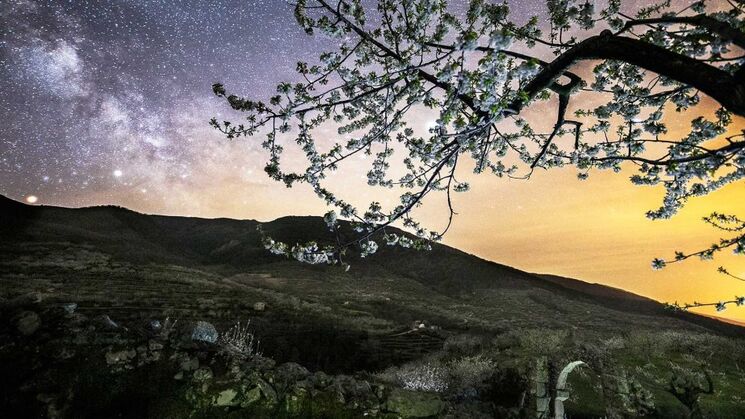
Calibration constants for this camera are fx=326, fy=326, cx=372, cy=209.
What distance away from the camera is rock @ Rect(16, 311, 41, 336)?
5020 mm

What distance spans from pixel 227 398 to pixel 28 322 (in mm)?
3307

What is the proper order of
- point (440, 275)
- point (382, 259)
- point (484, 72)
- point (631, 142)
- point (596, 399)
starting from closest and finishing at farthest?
point (484, 72) → point (631, 142) → point (596, 399) → point (440, 275) → point (382, 259)

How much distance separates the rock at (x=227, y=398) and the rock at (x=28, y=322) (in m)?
3.04

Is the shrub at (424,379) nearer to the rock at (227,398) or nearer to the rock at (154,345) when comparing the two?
the rock at (227,398)

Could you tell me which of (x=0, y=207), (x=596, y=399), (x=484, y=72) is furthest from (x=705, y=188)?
(x=0, y=207)

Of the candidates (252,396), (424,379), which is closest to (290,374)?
(252,396)

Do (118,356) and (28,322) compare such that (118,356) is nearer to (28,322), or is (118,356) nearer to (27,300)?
(28,322)

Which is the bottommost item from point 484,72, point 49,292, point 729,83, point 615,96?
point 49,292

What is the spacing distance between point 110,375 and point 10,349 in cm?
147

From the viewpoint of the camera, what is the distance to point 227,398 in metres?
5.21

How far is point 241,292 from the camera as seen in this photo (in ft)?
95.4

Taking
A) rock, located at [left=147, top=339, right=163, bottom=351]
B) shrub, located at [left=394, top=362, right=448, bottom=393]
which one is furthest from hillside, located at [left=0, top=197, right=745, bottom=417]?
shrub, located at [left=394, top=362, right=448, bottom=393]

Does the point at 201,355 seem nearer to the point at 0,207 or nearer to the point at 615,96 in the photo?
the point at 615,96

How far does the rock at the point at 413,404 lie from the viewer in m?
6.33
